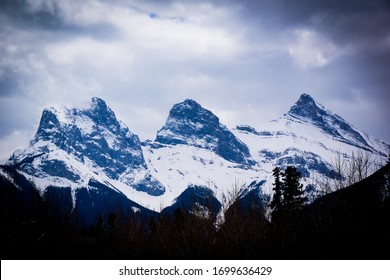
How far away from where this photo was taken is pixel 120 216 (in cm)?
1780

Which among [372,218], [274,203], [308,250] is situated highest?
[274,203]

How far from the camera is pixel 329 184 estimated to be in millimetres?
13445

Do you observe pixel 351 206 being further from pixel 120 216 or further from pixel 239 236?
pixel 120 216

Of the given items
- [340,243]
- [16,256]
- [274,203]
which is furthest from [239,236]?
[274,203]

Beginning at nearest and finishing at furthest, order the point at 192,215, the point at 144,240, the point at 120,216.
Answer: the point at 192,215 < the point at 144,240 < the point at 120,216

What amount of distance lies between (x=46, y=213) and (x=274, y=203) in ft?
85.3

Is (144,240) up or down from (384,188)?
down

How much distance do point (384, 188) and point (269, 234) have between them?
3767 millimetres

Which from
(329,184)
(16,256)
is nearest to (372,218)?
(329,184)

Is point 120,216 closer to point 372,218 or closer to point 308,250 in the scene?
point 308,250

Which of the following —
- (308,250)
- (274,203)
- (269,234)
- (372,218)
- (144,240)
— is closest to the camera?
(372,218)

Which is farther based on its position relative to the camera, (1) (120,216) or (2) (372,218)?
(1) (120,216)

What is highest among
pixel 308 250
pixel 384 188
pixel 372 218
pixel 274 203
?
pixel 274 203

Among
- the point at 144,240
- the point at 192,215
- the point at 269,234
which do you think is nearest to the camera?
the point at 269,234
